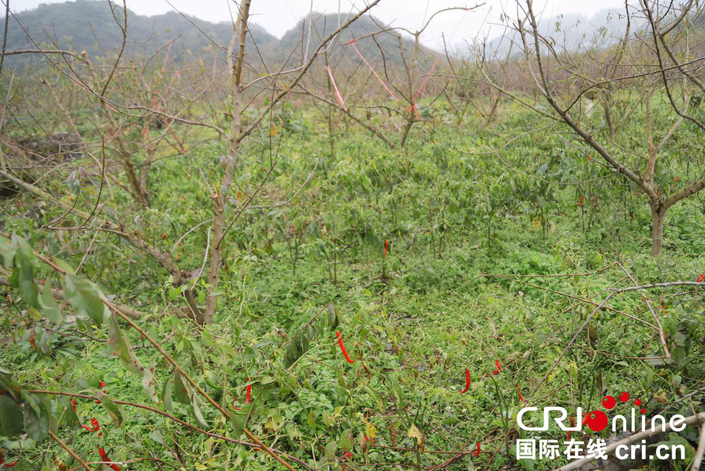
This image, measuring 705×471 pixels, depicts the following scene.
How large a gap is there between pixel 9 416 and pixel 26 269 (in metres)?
0.48

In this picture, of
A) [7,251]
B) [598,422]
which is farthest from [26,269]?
[598,422]

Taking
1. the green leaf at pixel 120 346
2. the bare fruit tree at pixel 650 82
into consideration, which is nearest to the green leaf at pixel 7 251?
the green leaf at pixel 120 346

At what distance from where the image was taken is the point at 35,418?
40.9 inches

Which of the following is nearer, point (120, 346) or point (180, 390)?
point (120, 346)

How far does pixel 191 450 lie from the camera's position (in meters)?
2.20

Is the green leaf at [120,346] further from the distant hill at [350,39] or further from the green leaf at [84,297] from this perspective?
the distant hill at [350,39]

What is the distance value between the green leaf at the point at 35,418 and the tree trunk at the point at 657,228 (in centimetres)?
403

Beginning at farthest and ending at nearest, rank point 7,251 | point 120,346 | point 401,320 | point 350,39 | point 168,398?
1. point 350,39
2. point 401,320
3. point 168,398
4. point 120,346
5. point 7,251

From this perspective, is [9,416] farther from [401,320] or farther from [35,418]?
[401,320]

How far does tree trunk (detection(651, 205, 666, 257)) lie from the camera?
3506 millimetres

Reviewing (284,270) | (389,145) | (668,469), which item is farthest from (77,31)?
(668,469)

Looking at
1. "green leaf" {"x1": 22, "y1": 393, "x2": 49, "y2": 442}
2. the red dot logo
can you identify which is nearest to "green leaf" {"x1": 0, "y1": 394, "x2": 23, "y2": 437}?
"green leaf" {"x1": 22, "y1": 393, "x2": 49, "y2": 442}

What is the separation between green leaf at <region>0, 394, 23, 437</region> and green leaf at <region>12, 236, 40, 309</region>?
0.40 m

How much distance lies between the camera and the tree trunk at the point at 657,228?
351 centimetres
